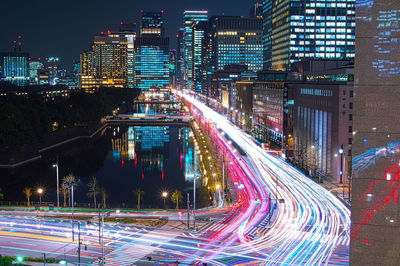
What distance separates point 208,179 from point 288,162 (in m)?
11.1

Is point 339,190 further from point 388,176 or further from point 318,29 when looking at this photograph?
point 318,29

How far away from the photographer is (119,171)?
59469 millimetres

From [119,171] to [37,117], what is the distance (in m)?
18.4

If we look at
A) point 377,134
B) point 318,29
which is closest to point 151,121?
point 318,29

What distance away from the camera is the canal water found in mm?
45719

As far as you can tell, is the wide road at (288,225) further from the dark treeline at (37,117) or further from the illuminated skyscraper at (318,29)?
the illuminated skyscraper at (318,29)

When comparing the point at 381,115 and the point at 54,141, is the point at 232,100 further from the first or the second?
the point at 381,115

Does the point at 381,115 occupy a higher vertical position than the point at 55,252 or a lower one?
higher

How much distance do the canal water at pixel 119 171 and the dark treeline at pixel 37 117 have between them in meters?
3.51

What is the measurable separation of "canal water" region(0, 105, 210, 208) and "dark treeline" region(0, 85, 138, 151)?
3.51 meters

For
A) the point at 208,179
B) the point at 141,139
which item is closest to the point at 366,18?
the point at 208,179

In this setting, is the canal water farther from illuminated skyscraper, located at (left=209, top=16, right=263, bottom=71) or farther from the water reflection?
illuminated skyscraper, located at (left=209, top=16, right=263, bottom=71)

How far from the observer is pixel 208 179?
4825cm

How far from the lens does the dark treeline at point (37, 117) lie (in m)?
63.2
